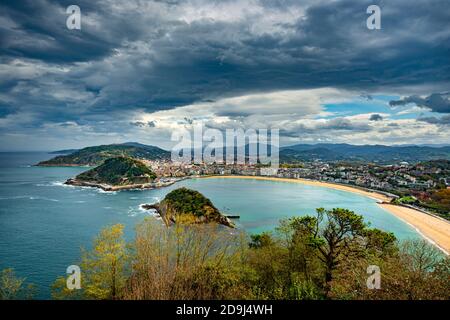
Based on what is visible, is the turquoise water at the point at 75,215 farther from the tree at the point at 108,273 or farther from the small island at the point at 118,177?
the tree at the point at 108,273

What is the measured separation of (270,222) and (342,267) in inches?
837

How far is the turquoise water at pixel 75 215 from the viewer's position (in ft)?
62.0

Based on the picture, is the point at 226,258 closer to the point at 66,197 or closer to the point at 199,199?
the point at 199,199

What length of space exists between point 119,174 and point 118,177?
149cm

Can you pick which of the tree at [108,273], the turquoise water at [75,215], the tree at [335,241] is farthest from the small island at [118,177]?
the tree at [335,241]

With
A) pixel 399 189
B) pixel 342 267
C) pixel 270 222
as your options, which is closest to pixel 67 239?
pixel 270 222

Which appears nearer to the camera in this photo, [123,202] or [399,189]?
[123,202]

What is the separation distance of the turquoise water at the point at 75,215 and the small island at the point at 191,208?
7.68ft

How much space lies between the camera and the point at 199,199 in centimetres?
3192

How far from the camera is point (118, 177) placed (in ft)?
192
